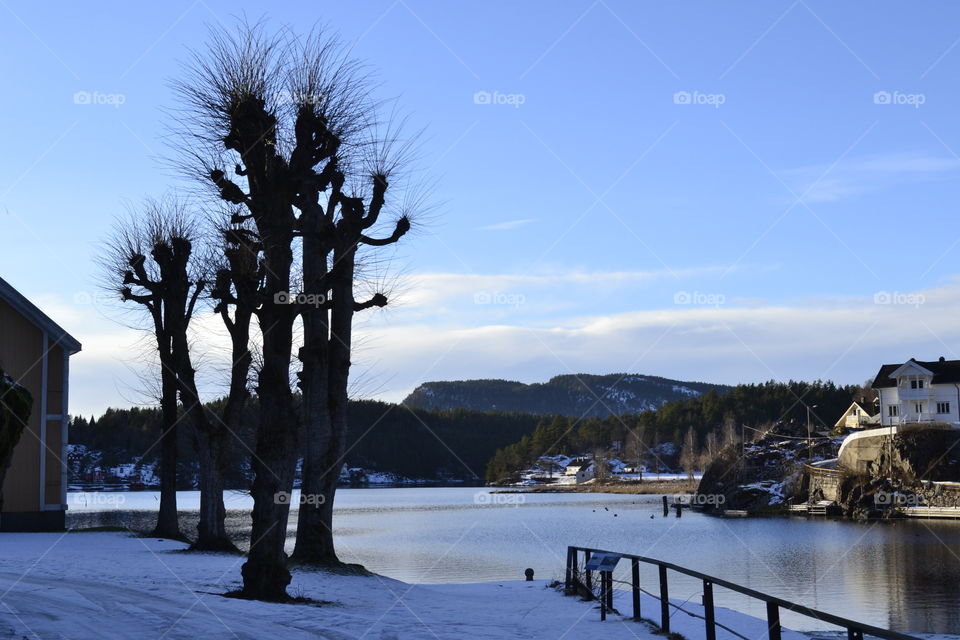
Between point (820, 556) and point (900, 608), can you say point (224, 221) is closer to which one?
point (900, 608)

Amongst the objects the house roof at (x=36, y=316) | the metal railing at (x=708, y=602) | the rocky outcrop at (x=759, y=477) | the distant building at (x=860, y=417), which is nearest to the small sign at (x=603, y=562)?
the metal railing at (x=708, y=602)

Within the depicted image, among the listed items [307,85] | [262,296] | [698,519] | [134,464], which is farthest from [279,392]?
[134,464]

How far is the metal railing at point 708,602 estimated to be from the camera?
24.0 ft

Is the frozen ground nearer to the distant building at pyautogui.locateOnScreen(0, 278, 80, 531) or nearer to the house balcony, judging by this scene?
the distant building at pyautogui.locateOnScreen(0, 278, 80, 531)

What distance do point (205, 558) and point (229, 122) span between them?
36.5 feet

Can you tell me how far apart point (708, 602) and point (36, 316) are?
26637 millimetres

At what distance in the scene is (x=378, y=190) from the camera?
2181cm

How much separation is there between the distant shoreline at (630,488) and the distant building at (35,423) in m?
113

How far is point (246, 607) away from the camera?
547 inches

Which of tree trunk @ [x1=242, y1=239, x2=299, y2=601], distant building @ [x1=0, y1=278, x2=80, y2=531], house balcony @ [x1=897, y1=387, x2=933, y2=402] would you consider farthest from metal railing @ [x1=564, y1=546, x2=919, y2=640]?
house balcony @ [x1=897, y1=387, x2=933, y2=402]

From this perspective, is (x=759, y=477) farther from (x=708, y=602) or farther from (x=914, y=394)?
(x=708, y=602)

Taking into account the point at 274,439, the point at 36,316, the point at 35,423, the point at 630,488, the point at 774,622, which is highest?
the point at 36,316

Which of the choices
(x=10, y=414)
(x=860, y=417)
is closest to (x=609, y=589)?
(x=10, y=414)

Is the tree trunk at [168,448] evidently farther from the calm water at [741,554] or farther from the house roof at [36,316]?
the calm water at [741,554]
